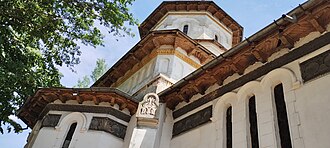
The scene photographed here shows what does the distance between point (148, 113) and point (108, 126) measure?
181 centimetres

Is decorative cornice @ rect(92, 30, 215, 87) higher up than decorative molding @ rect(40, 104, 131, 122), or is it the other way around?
decorative cornice @ rect(92, 30, 215, 87)

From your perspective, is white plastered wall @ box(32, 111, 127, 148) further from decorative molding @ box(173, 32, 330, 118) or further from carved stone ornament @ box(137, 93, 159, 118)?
decorative molding @ box(173, 32, 330, 118)

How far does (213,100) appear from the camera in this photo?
317 inches

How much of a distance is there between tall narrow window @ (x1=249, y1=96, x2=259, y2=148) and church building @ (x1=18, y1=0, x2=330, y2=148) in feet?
0.08

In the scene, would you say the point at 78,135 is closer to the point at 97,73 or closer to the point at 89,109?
the point at 89,109

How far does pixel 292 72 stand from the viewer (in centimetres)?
641

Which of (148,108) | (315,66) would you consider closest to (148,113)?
(148,108)

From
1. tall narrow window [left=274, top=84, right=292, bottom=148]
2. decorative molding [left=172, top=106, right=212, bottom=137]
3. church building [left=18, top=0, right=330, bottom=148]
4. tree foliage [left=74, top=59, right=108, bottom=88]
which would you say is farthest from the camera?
tree foliage [left=74, top=59, right=108, bottom=88]

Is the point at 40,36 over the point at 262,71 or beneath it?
over

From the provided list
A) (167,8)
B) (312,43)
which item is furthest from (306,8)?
(167,8)

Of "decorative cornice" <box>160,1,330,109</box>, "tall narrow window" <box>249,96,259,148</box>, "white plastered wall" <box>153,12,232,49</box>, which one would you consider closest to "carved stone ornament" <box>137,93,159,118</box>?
"decorative cornice" <box>160,1,330,109</box>

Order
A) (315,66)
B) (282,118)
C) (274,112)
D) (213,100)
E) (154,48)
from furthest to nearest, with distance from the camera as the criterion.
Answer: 1. (154,48)
2. (213,100)
3. (274,112)
4. (282,118)
5. (315,66)

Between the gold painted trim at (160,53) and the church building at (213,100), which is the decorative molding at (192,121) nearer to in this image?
the church building at (213,100)

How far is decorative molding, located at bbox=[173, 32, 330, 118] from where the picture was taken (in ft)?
20.5
